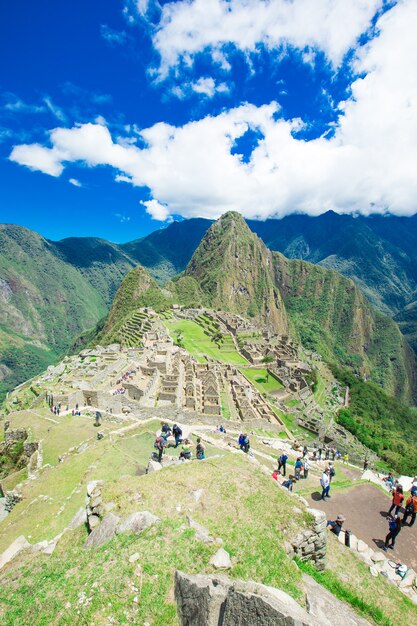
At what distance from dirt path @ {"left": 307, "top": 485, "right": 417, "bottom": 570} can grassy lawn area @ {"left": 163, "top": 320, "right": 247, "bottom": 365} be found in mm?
38873

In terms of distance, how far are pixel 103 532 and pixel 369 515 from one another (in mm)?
11616

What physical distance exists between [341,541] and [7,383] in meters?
171

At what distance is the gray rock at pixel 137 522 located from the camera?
7.89 meters

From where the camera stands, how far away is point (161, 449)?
14.6 metres

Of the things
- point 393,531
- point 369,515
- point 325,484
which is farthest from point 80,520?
point 369,515

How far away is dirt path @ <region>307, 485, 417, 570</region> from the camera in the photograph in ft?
39.7

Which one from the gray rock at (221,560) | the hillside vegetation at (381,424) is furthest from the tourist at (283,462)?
the hillside vegetation at (381,424)

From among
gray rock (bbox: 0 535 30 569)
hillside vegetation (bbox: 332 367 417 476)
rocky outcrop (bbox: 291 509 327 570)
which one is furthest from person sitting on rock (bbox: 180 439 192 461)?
hillside vegetation (bbox: 332 367 417 476)

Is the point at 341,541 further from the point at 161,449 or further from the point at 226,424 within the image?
the point at 226,424

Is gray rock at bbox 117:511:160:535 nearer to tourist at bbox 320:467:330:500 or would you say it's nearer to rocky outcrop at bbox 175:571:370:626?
rocky outcrop at bbox 175:571:370:626

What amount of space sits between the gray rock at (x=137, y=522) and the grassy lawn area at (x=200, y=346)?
148 feet

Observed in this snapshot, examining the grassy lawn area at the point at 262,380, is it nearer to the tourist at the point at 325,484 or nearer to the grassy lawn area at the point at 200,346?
the grassy lawn area at the point at 200,346

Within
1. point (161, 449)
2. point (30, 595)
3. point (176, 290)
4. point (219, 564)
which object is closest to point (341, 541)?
point (219, 564)

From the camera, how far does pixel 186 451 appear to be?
1466 cm
